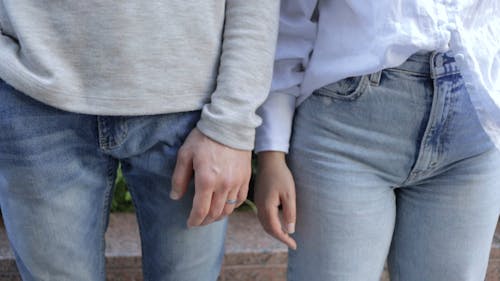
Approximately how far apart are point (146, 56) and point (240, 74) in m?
0.17

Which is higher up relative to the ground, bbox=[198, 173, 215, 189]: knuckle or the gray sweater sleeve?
the gray sweater sleeve

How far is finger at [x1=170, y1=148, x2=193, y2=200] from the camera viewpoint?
4.04 feet

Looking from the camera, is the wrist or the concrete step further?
the concrete step

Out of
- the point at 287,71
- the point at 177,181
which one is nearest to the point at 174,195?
the point at 177,181

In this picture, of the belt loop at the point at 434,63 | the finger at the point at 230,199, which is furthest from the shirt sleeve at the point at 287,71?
the belt loop at the point at 434,63

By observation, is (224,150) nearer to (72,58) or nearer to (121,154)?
(121,154)

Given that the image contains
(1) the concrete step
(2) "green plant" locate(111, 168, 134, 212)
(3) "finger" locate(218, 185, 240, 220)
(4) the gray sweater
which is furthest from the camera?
(2) "green plant" locate(111, 168, 134, 212)

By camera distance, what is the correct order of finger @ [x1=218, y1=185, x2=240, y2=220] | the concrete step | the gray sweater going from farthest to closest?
the concrete step < finger @ [x1=218, y1=185, x2=240, y2=220] < the gray sweater

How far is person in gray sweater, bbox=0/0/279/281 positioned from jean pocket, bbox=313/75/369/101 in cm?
13

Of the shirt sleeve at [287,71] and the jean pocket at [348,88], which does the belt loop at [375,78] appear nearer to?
the jean pocket at [348,88]

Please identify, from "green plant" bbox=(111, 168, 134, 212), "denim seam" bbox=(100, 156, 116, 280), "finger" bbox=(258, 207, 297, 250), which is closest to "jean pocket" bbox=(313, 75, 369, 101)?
"finger" bbox=(258, 207, 297, 250)

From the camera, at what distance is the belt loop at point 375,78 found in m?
1.25

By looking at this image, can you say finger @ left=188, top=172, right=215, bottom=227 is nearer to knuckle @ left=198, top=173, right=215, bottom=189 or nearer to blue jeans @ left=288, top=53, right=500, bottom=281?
knuckle @ left=198, top=173, right=215, bottom=189

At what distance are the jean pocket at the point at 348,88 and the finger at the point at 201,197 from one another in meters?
0.29
